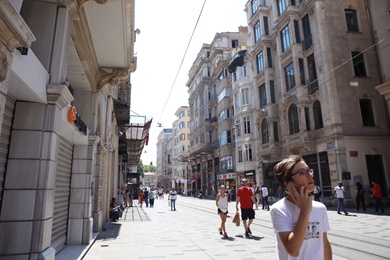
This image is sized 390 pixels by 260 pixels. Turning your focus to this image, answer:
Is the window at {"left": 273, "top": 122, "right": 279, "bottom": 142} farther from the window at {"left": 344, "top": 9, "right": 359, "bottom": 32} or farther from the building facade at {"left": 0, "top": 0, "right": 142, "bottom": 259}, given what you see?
the building facade at {"left": 0, "top": 0, "right": 142, "bottom": 259}

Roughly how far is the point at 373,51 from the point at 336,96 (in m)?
5.25

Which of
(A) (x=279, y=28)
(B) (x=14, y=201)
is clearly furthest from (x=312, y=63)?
(B) (x=14, y=201)

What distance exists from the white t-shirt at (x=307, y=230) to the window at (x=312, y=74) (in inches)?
862

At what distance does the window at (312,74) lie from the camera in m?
22.1

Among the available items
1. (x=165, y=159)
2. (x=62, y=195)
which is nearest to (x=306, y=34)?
(x=62, y=195)

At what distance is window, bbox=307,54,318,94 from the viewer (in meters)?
22.1

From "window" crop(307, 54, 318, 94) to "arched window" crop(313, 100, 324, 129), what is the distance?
3.54 ft

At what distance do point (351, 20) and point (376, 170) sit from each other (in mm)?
12135

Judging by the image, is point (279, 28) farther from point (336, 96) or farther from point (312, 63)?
point (336, 96)

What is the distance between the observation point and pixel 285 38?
25.7 m

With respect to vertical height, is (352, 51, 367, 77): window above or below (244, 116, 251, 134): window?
above

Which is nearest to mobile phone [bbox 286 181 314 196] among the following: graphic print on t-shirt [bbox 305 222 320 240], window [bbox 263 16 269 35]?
graphic print on t-shirt [bbox 305 222 320 240]

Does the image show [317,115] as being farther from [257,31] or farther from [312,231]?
[312,231]

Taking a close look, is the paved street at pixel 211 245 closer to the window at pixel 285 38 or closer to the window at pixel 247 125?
the window at pixel 285 38
